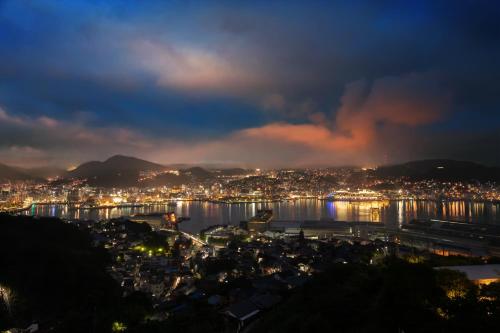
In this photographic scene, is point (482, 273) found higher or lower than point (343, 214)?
higher

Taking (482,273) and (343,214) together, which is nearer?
(482,273)

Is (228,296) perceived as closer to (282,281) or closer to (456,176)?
(282,281)

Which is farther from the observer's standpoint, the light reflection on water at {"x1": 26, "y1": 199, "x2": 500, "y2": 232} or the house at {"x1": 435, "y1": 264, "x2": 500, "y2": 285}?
the light reflection on water at {"x1": 26, "y1": 199, "x2": 500, "y2": 232}

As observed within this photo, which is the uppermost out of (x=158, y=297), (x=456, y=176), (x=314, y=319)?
(x=456, y=176)

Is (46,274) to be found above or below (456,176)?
below

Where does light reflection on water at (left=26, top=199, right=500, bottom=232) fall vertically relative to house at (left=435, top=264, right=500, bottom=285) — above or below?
below

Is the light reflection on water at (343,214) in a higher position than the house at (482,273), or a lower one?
lower

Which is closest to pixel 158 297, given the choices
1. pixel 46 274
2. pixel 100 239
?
pixel 46 274

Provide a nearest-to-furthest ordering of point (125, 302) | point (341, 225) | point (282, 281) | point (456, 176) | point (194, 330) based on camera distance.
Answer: point (194, 330), point (125, 302), point (282, 281), point (341, 225), point (456, 176)

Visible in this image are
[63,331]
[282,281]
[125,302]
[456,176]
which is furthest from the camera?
[456,176]

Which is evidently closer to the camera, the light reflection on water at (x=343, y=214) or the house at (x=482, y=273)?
the house at (x=482, y=273)

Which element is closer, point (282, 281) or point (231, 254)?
point (282, 281)
